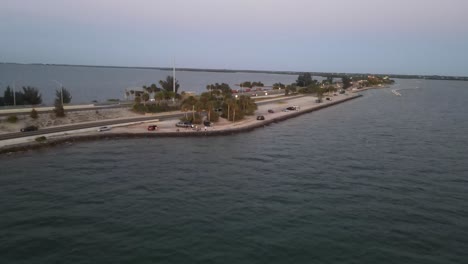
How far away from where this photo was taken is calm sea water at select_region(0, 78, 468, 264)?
63.6 feet

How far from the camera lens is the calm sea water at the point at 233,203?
19.4 metres

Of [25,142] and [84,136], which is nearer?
[25,142]

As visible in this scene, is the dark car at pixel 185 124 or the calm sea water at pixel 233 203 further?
the dark car at pixel 185 124

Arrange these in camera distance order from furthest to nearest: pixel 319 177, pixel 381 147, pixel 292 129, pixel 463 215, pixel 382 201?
pixel 292 129
pixel 381 147
pixel 319 177
pixel 382 201
pixel 463 215

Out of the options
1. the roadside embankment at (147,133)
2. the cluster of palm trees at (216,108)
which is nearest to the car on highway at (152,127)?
the roadside embankment at (147,133)

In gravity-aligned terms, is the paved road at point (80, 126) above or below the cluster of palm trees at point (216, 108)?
below

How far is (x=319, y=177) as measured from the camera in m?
31.8

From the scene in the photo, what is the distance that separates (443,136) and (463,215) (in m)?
32.0

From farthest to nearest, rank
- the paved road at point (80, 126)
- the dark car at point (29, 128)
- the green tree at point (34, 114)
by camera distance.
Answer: the green tree at point (34, 114), the dark car at point (29, 128), the paved road at point (80, 126)

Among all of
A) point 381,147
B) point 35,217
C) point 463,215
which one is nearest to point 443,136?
point 381,147

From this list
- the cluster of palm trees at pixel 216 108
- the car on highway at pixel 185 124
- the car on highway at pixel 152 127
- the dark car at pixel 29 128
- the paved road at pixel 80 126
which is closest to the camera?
the paved road at pixel 80 126

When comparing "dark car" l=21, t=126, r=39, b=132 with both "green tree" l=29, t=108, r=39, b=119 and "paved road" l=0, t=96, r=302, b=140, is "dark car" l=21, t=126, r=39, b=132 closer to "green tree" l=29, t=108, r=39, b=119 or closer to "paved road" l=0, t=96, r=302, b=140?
"paved road" l=0, t=96, r=302, b=140

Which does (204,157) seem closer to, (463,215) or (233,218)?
(233,218)

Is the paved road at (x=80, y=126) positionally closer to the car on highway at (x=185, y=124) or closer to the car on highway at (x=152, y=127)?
the car on highway at (x=152, y=127)
